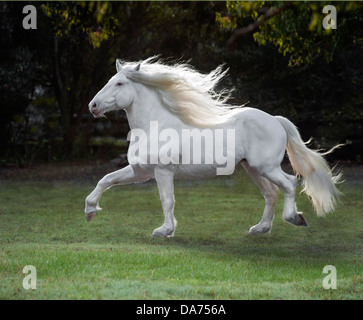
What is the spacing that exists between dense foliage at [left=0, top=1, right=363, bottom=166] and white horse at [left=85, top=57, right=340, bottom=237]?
703cm

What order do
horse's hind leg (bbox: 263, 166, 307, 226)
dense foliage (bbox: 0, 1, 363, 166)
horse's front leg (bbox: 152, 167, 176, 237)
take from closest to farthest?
horse's hind leg (bbox: 263, 166, 307, 226)
horse's front leg (bbox: 152, 167, 176, 237)
dense foliage (bbox: 0, 1, 363, 166)

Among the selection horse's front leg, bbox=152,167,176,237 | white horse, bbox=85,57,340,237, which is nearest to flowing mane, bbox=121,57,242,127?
white horse, bbox=85,57,340,237

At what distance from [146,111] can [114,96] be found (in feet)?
1.40

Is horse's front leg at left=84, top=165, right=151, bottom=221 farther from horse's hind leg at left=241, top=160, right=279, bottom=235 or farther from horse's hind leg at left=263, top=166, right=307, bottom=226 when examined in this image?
horse's hind leg at left=263, top=166, right=307, bottom=226

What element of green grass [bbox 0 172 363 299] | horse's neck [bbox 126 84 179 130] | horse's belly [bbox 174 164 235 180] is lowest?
green grass [bbox 0 172 363 299]

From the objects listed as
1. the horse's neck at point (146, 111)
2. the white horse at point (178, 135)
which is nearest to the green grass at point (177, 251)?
the white horse at point (178, 135)

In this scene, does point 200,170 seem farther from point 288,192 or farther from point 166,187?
point 288,192

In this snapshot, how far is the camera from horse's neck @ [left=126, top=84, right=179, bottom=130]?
279 inches

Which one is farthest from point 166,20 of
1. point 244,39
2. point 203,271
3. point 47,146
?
point 203,271

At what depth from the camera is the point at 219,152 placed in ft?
22.8

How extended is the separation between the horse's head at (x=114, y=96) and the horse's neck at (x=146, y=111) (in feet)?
0.36

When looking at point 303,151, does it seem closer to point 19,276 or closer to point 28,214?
point 19,276

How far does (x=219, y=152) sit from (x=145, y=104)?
1.03m

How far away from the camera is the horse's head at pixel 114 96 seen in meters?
6.87
